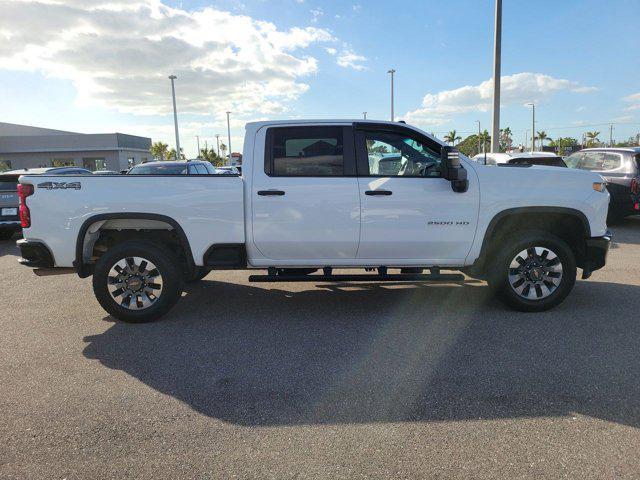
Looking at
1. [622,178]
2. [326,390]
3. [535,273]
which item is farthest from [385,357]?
[622,178]

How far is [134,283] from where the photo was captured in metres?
4.85

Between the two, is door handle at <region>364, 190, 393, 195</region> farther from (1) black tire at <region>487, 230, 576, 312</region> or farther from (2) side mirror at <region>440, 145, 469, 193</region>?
(1) black tire at <region>487, 230, 576, 312</region>

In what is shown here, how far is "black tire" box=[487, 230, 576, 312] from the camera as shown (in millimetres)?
4883

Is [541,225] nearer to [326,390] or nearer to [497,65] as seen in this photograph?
[326,390]

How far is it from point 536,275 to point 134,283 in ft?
14.1

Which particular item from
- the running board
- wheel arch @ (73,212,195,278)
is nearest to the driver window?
the running board

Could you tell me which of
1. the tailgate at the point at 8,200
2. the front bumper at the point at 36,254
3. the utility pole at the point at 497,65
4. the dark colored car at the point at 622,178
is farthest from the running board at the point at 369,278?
the utility pole at the point at 497,65

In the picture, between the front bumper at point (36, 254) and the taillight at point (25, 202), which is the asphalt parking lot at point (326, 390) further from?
the taillight at point (25, 202)

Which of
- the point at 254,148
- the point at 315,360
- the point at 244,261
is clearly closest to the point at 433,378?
the point at 315,360

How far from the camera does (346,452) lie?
2699mm

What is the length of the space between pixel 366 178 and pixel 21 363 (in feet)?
11.8

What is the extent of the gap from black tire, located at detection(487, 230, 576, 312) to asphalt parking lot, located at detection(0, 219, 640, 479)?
152mm

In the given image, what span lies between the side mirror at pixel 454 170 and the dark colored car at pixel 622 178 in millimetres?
7646

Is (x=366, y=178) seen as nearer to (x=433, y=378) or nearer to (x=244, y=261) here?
(x=244, y=261)
